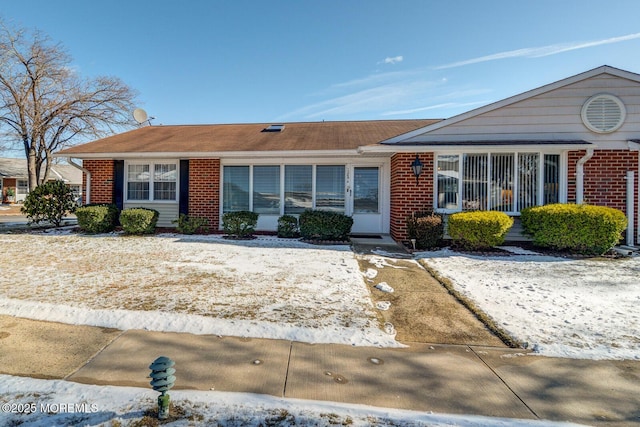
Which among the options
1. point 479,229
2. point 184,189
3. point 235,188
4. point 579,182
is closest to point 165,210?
point 184,189

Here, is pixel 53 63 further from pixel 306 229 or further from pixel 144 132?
pixel 306 229

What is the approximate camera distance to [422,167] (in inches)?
332

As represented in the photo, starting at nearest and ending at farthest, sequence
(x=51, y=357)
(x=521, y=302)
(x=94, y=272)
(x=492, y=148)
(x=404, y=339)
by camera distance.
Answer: (x=51, y=357) < (x=404, y=339) < (x=521, y=302) < (x=94, y=272) < (x=492, y=148)

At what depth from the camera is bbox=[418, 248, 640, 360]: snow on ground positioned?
319 centimetres

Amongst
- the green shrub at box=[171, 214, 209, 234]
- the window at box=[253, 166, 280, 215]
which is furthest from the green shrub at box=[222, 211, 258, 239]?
the window at box=[253, 166, 280, 215]

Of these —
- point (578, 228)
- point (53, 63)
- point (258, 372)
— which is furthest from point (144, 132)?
point (53, 63)

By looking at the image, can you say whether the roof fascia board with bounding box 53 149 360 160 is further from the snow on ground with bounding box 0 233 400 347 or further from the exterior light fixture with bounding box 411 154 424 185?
the snow on ground with bounding box 0 233 400 347

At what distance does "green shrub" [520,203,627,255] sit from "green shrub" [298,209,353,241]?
15.0 feet

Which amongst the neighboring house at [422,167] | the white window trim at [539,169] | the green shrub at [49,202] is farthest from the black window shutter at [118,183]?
the white window trim at [539,169]

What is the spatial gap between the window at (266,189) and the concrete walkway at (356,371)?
24.1 ft

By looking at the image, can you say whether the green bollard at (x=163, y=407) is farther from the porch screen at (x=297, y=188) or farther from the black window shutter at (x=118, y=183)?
the black window shutter at (x=118, y=183)

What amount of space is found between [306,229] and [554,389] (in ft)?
21.8

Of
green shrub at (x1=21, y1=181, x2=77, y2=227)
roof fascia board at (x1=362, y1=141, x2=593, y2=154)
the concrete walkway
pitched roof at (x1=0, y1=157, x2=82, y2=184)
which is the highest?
pitched roof at (x1=0, y1=157, x2=82, y2=184)

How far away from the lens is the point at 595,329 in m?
3.45
